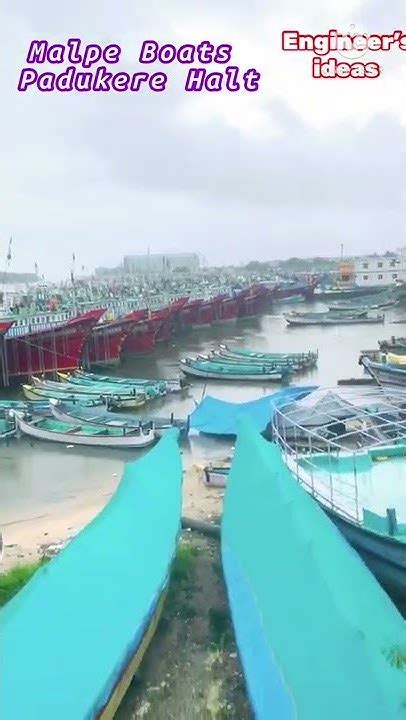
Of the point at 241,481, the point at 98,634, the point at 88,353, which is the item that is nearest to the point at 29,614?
the point at 98,634

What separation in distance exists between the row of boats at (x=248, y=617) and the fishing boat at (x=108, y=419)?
7.95m

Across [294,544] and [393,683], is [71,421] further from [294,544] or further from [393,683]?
[393,683]

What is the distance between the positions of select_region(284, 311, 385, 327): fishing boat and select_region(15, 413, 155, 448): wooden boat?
29.8 metres

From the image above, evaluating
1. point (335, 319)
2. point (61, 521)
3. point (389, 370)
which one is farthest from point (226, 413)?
point (335, 319)

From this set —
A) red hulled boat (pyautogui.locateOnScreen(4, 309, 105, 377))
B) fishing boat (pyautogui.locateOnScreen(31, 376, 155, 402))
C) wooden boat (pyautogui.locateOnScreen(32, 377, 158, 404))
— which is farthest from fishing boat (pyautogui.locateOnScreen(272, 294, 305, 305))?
wooden boat (pyautogui.locateOnScreen(32, 377, 158, 404))

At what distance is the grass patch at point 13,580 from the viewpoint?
7.87m

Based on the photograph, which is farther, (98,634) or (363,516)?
(363,516)

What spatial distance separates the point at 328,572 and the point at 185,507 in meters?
5.31

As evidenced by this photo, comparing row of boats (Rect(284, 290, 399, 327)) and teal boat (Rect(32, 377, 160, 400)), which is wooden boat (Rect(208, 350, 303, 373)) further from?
row of boats (Rect(284, 290, 399, 327))

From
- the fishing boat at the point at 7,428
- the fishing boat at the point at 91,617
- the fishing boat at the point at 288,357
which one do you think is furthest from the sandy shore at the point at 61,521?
the fishing boat at the point at 288,357

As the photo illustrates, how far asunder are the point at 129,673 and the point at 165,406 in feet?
47.9

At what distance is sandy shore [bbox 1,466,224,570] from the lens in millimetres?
9750

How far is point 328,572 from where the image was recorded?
565 cm

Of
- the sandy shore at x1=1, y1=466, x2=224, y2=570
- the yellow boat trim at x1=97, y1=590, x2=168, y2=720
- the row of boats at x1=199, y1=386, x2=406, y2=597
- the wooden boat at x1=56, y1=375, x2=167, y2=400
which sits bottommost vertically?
the sandy shore at x1=1, y1=466, x2=224, y2=570
